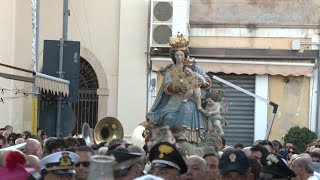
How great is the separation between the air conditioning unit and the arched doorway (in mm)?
2255

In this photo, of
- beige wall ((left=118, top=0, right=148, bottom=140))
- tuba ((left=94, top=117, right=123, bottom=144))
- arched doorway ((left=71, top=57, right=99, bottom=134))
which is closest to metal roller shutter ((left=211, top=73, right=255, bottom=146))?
beige wall ((left=118, top=0, right=148, bottom=140))

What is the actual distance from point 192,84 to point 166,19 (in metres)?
11.5

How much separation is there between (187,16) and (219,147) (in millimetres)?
12034

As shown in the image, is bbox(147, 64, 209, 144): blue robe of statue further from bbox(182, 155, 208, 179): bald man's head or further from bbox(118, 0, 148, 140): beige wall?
bbox(118, 0, 148, 140): beige wall

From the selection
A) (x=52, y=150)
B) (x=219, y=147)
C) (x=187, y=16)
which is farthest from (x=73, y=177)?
(x=187, y=16)

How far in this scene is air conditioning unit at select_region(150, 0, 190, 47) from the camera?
2781cm

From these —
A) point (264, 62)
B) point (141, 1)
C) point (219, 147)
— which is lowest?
point (219, 147)

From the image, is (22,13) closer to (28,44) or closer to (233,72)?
(28,44)

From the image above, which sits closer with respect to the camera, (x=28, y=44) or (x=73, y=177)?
(x=73, y=177)

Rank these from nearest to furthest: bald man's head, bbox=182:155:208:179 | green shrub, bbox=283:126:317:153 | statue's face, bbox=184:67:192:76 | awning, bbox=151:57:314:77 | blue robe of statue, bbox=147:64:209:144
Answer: bald man's head, bbox=182:155:208:179
blue robe of statue, bbox=147:64:209:144
statue's face, bbox=184:67:192:76
green shrub, bbox=283:126:317:153
awning, bbox=151:57:314:77

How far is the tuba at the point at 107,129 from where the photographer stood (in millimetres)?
20656

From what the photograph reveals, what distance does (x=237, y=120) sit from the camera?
28.5m

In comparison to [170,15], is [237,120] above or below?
below

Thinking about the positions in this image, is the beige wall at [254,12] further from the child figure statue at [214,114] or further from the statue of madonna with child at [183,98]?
the child figure statue at [214,114]
